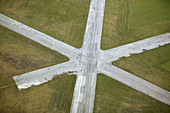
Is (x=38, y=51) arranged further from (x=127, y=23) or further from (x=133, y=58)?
(x=127, y=23)

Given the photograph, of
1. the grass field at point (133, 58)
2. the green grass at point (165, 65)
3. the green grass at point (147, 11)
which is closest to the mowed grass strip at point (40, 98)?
the grass field at point (133, 58)

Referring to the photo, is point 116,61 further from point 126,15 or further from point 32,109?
point 32,109

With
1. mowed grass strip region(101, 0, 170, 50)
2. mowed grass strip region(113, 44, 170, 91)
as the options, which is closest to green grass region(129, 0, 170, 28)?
mowed grass strip region(101, 0, 170, 50)

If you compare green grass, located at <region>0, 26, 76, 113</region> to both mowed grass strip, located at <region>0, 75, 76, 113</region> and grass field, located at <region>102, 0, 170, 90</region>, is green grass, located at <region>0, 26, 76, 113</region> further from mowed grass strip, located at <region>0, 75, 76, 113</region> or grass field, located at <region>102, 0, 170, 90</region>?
grass field, located at <region>102, 0, 170, 90</region>

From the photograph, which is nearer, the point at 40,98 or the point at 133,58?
the point at 40,98

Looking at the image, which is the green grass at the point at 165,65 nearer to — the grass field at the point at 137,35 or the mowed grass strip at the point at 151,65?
the mowed grass strip at the point at 151,65

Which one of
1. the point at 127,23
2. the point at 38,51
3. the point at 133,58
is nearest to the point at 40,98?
the point at 38,51
